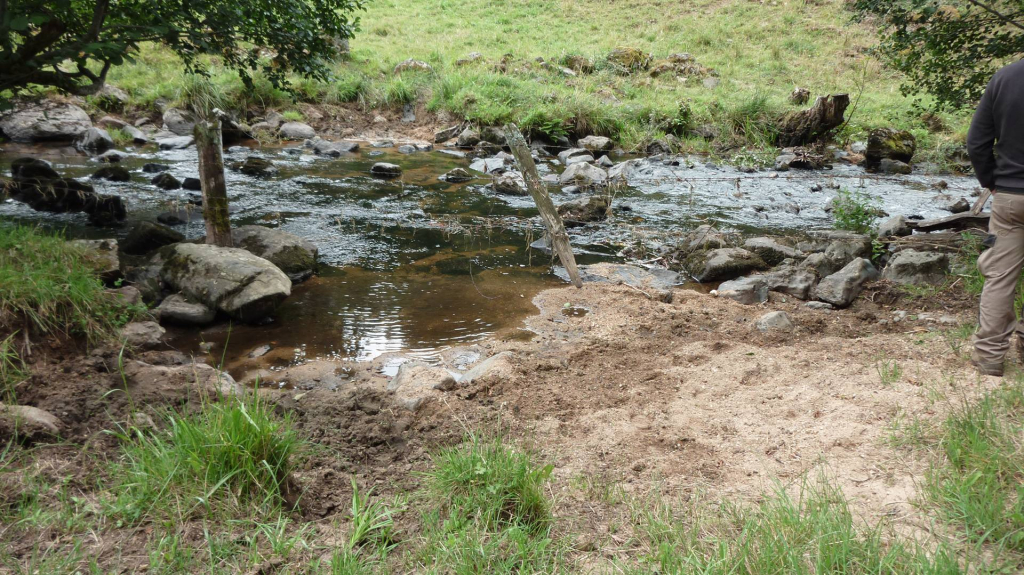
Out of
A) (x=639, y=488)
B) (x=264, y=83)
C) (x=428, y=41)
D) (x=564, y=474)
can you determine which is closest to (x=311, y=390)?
(x=564, y=474)

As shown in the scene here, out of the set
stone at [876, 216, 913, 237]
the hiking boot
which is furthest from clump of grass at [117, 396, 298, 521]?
stone at [876, 216, 913, 237]

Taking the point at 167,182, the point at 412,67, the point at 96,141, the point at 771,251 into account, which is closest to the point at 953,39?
the point at 771,251

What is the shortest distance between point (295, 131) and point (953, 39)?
13.5 metres

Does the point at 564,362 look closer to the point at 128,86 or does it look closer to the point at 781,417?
the point at 781,417

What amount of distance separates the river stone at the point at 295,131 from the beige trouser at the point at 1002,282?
14.6 m

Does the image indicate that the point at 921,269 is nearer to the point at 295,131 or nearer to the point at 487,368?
the point at 487,368

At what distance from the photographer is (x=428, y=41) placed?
2208 cm

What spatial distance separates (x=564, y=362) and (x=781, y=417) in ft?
5.69

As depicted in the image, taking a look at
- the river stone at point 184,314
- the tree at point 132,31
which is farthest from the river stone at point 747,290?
the tree at point 132,31

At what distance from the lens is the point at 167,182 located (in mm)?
10406

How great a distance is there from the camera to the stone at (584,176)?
11.6 metres

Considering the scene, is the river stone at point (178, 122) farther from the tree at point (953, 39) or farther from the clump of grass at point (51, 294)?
the tree at point (953, 39)

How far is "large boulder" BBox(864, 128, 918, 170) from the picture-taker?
47.4 feet

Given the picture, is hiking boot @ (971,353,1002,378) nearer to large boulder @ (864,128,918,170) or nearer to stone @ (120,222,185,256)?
stone @ (120,222,185,256)
